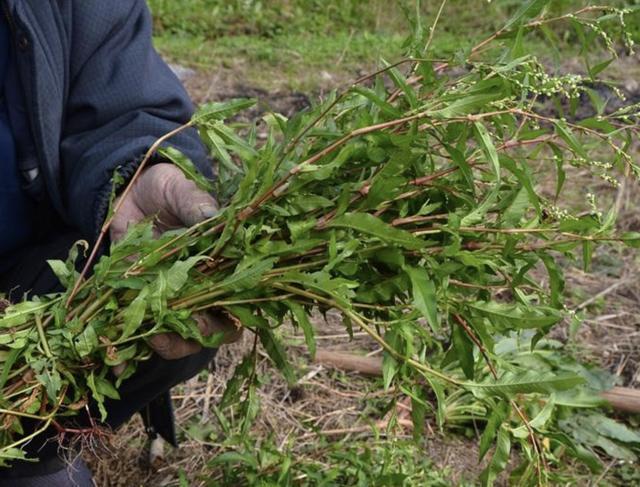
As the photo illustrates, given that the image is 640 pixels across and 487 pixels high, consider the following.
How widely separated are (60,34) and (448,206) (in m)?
0.95

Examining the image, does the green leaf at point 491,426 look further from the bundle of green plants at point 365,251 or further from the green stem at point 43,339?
the green stem at point 43,339

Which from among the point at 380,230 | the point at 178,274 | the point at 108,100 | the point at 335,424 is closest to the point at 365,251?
the point at 380,230

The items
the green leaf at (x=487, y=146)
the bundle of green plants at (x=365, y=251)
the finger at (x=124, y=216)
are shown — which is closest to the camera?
the green leaf at (x=487, y=146)

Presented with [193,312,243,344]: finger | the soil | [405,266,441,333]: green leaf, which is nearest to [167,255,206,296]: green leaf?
[193,312,243,344]: finger

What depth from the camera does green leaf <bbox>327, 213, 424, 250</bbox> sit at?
1.33 meters

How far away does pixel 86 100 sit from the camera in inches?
78.9

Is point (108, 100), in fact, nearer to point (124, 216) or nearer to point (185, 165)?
point (124, 216)

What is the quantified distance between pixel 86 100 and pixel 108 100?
0.16 feet

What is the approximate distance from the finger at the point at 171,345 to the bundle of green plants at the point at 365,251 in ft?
0.09

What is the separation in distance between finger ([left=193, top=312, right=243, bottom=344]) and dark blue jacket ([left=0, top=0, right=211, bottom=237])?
1.45ft

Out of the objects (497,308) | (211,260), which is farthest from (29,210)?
(497,308)

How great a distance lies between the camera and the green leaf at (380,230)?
4.37 feet

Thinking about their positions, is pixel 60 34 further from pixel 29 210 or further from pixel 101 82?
pixel 29 210

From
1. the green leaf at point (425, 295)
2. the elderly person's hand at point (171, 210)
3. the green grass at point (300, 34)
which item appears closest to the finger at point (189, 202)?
the elderly person's hand at point (171, 210)
